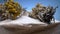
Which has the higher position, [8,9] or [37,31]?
[8,9]

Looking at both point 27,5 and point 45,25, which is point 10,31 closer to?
point 45,25

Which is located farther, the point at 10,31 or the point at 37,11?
the point at 37,11

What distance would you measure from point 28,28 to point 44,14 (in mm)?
163

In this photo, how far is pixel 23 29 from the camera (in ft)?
2.75

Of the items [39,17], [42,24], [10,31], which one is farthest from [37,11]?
[10,31]

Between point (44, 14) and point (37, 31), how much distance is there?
0.45 ft

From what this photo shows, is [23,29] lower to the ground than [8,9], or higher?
lower

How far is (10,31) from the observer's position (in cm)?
86

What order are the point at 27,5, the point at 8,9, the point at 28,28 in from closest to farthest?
the point at 28,28, the point at 8,9, the point at 27,5

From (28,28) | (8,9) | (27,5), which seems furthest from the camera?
(27,5)

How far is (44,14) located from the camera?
91 centimetres

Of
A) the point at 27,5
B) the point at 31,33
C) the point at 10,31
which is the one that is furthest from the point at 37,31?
the point at 27,5

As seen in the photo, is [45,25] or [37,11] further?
[37,11]

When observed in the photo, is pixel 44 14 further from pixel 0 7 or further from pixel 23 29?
pixel 0 7
